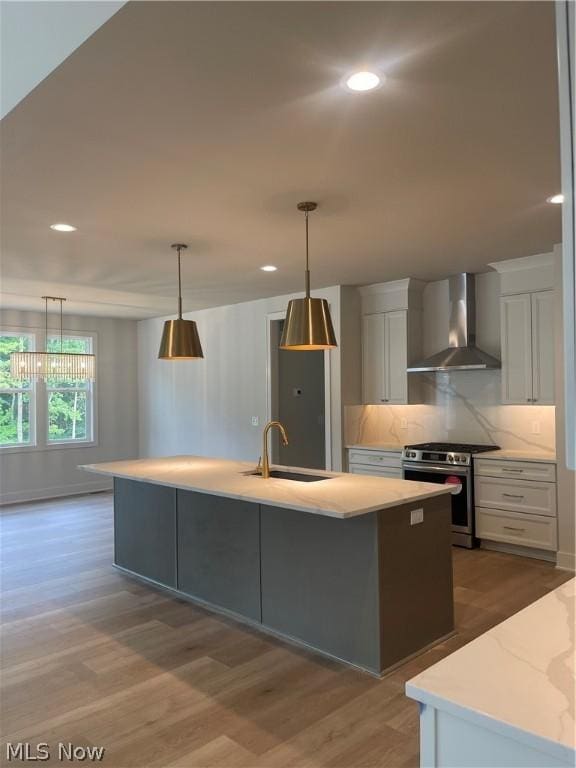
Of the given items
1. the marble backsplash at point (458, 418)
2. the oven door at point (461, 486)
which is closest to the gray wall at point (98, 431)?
the marble backsplash at point (458, 418)

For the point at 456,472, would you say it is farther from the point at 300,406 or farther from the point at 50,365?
the point at 50,365

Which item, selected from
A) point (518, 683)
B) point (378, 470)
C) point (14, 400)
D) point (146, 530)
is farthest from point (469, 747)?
point (14, 400)

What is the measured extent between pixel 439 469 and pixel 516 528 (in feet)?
2.63

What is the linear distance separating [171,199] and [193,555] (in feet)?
7.68

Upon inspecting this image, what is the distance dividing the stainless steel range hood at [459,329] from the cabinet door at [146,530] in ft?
9.13

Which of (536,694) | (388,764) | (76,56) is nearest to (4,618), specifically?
(388,764)

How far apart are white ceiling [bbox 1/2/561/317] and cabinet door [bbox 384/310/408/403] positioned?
129 centimetres

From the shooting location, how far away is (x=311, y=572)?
3172 mm

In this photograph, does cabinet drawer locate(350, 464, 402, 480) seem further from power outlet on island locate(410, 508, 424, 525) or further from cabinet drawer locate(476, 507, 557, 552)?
power outlet on island locate(410, 508, 424, 525)

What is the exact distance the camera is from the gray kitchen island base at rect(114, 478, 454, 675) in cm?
292

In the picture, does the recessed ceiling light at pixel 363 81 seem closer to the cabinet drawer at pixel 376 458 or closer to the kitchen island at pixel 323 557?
the kitchen island at pixel 323 557

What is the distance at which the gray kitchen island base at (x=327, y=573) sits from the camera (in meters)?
2.92

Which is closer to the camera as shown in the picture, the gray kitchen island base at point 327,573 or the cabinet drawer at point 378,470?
the gray kitchen island base at point 327,573

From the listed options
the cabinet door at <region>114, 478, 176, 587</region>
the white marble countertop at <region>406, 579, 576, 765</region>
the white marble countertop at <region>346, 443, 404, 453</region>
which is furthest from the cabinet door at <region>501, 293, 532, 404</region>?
the white marble countertop at <region>406, 579, 576, 765</region>
